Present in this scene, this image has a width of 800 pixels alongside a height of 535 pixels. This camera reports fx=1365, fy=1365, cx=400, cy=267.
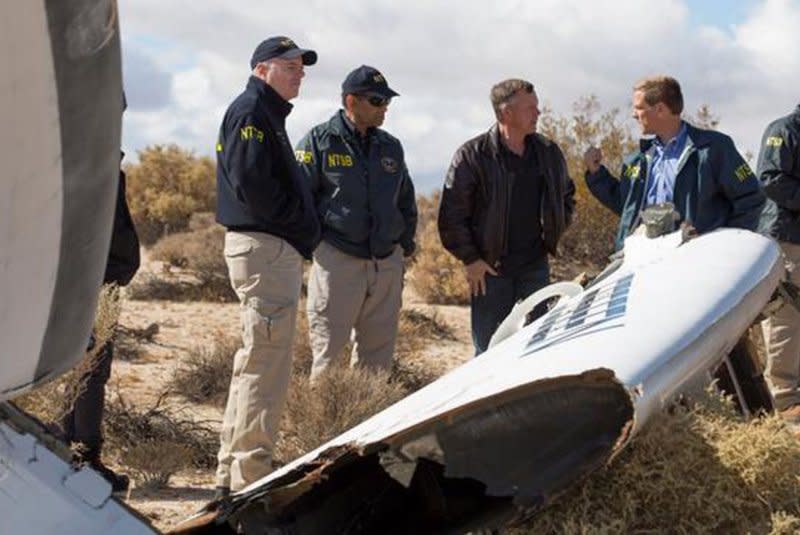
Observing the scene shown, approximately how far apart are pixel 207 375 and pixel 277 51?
415 cm

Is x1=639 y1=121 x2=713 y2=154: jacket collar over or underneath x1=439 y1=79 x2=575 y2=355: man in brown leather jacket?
over

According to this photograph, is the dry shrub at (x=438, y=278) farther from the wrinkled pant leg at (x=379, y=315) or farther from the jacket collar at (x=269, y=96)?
the jacket collar at (x=269, y=96)

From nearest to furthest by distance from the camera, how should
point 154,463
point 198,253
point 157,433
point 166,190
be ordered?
point 154,463 → point 157,433 → point 198,253 → point 166,190

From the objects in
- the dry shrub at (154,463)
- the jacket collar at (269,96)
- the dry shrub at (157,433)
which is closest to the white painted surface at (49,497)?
the jacket collar at (269,96)

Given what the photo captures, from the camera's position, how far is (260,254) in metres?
6.62

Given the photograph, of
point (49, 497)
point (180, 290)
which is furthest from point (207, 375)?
point (49, 497)

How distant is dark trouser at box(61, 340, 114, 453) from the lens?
6.75m

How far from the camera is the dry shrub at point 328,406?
24.6ft

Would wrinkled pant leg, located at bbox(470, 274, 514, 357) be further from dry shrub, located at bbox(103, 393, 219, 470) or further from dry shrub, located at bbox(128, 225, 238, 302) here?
dry shrub, located at bbox(128, 225, 238, 302)

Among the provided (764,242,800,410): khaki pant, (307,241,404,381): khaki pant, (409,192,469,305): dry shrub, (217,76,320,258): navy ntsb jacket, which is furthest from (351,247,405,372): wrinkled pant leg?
(409,192,469,305): dry shrub

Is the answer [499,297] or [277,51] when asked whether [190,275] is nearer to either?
[499,297]

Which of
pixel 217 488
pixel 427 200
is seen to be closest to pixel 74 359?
pixel 217 488

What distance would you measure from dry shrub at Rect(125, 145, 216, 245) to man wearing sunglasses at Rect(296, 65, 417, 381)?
17.1 metres

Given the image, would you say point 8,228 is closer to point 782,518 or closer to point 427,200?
point 782,518
